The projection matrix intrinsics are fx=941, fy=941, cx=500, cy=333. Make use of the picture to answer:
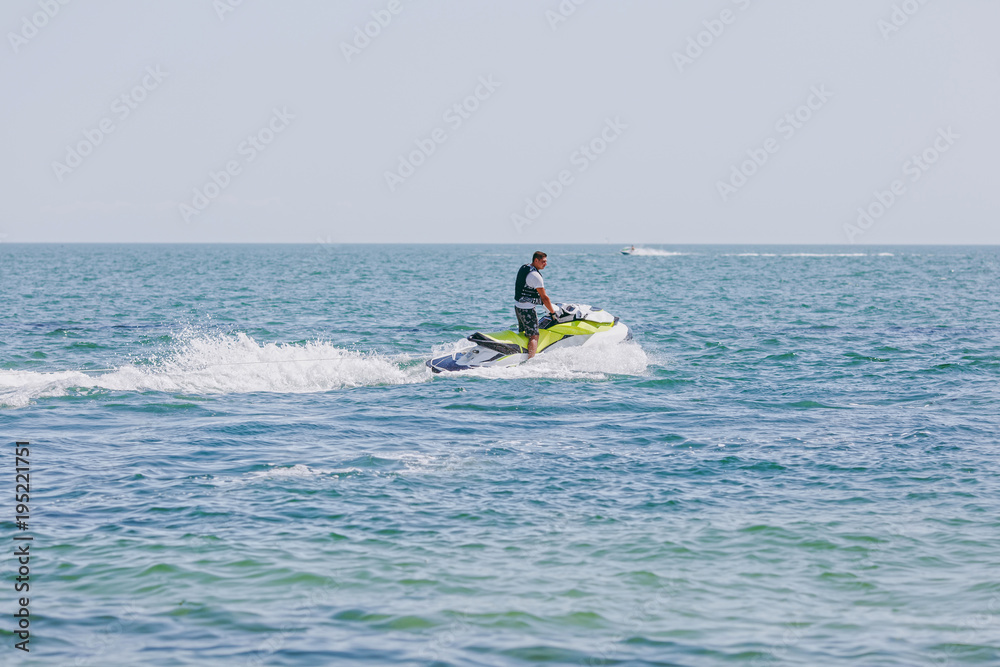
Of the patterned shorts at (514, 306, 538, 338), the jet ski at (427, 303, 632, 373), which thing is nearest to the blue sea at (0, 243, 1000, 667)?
the jet ski at (427, 303, 632, 373)

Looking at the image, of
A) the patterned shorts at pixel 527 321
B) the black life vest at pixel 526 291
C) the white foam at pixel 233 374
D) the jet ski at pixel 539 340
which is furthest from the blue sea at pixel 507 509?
the black life vest at pixel 526 291

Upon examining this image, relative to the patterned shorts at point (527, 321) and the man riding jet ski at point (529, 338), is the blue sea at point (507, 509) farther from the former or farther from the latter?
the patterned shorts at point (527, 321)

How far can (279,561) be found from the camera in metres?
9.06

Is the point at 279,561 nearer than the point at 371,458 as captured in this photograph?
Yes

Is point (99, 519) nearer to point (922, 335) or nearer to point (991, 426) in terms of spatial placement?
point (991, 426)

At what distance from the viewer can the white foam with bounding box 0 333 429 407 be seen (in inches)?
706

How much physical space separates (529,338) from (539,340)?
0.26m

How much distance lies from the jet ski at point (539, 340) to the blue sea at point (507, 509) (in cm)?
34

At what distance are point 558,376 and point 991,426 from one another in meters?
8.12

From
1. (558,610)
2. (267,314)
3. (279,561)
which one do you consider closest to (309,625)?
(279,561)

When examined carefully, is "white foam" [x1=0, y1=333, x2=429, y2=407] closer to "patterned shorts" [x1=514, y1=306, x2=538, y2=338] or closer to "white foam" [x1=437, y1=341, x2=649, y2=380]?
"white foam" [x1=437, y1=341, x2=649, y2=380]

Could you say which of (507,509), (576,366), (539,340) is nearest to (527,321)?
(539,340)

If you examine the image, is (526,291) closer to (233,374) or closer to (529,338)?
(529,338)

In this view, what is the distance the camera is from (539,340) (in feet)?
66.7
